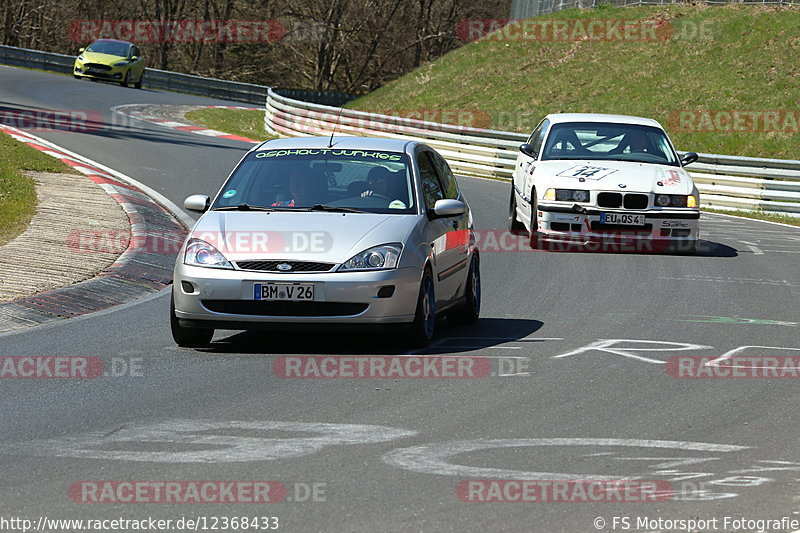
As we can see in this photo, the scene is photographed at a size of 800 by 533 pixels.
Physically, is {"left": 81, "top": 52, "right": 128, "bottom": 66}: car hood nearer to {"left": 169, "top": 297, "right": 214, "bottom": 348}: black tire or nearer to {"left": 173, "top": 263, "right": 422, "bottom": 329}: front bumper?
{"left": 169, "top": 297, "right": 214, "bottom": 348}: black tire

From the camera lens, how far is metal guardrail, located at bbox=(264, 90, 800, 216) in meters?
23.9

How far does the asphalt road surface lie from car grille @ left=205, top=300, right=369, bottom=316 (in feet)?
1.16

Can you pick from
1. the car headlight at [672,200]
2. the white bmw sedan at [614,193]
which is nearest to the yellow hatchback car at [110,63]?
the white bmw sedan at [614,193]

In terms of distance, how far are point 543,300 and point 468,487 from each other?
261 inches

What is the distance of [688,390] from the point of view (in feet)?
26.0

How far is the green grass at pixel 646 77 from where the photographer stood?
36.9 metres

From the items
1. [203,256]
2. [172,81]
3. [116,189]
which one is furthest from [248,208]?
[172,81]

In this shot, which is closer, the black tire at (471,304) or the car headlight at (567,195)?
the black tire at (471,304)

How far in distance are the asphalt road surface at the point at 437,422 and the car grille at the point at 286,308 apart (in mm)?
353

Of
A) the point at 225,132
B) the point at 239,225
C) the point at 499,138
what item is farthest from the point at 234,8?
the point at 239,225

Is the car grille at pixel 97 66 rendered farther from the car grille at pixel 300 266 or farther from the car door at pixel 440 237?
the car grille at pixel 300 266

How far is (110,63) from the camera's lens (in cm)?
4309

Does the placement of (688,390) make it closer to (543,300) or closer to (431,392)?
(431,392)

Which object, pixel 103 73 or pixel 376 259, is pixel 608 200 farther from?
pixel 103 73
